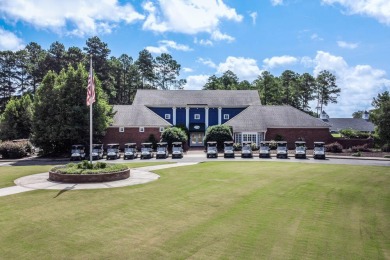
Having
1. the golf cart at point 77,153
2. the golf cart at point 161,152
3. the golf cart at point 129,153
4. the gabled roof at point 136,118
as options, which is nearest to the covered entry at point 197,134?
the gabled roof at point 136,118

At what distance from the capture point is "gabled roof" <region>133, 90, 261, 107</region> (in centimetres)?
5319

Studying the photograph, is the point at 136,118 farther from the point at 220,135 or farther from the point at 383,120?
the point at 383,120

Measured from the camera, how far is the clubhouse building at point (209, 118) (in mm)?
45500

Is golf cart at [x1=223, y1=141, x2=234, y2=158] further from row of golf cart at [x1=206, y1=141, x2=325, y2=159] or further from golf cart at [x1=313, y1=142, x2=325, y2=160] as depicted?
golf cart at [x1=313, y1=142, x2=325, y2=160]

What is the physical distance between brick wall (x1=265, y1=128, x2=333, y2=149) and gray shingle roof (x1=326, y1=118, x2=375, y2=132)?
45.1 meters

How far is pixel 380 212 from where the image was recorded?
12195 millimetres

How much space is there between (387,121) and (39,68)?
70.1m

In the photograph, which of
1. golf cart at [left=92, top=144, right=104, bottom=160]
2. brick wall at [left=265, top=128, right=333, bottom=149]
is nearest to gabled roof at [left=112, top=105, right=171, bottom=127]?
golf cart at [left=92, top=144, right=104, bottom=160]

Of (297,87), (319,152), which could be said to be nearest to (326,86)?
(297,87)

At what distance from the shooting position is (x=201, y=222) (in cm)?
1054

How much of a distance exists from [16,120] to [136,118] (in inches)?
642

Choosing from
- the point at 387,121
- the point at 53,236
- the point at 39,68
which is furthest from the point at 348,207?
the point at 39,68

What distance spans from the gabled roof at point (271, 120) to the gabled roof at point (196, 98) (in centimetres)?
433

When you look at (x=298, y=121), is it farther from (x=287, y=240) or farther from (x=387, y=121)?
(x=287, y=240)
